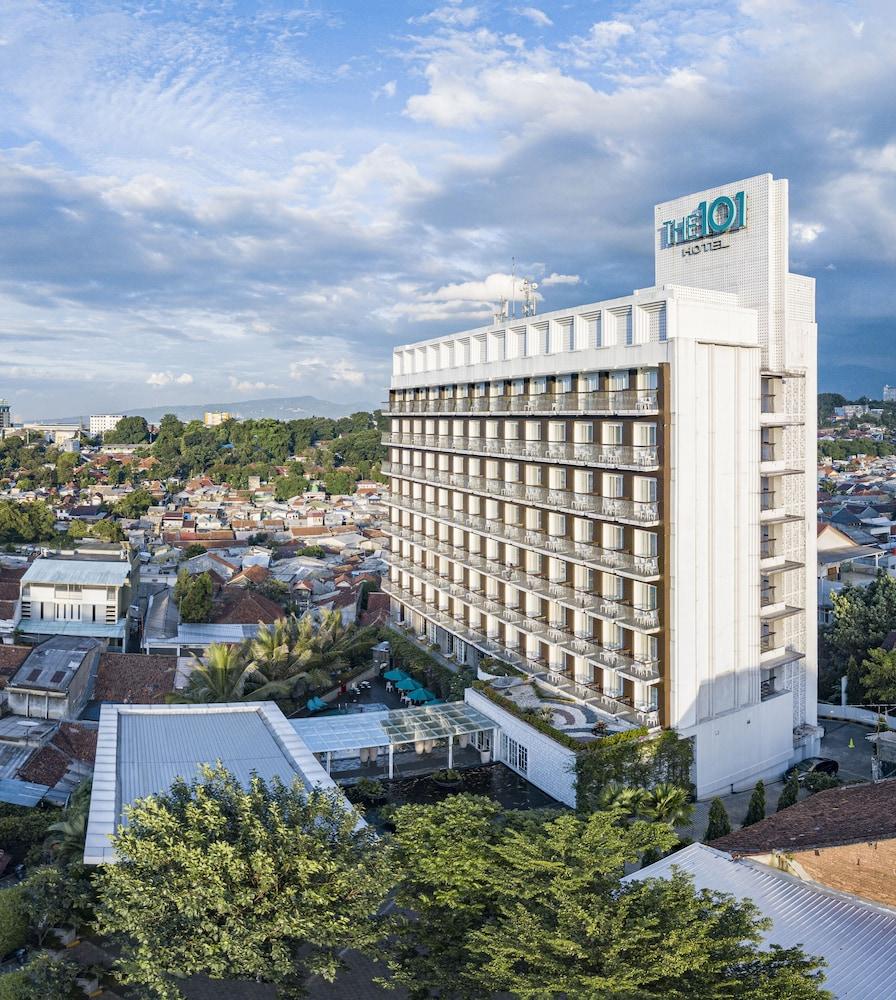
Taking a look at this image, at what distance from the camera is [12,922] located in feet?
58.3

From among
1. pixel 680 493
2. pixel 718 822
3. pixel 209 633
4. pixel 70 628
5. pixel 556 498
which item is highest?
pixel 680 493

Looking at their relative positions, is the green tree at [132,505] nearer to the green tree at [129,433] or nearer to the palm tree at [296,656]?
the palm tree at [296,656]

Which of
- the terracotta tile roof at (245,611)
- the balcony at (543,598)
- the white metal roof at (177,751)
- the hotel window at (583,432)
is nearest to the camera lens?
the white metal roof at (177,751)

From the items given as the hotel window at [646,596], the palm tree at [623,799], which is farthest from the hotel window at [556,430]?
the palm tree at [623,799]

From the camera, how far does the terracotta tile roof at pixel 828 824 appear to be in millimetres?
16188

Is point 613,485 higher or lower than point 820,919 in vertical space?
higher

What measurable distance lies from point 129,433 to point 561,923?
18516 cm

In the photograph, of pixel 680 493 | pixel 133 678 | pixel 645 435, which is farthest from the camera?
pixel 133 678

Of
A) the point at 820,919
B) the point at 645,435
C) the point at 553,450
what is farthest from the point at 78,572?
the point at 820,919

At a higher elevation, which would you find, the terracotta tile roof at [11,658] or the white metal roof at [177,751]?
the white metal roof at [177,751]

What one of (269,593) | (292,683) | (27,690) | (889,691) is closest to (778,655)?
(889,691)

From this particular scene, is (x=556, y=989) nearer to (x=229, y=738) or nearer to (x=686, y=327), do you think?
(x=229, y=738)

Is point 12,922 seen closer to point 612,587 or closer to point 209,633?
point 612,587

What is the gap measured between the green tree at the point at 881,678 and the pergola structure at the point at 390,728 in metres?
15.1
